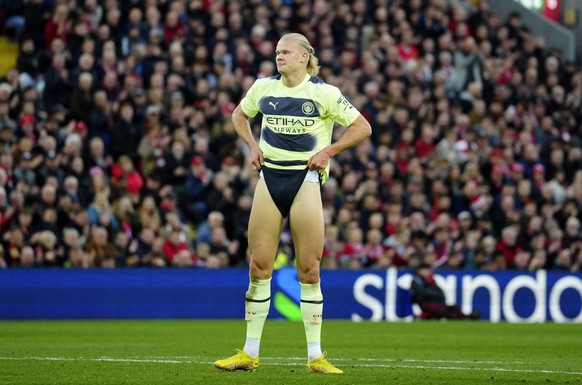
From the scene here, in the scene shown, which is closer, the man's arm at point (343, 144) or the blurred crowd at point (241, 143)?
the man's arm at point (343, 144)

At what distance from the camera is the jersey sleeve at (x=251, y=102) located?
11.0 m

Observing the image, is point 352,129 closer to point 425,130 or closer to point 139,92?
point 139,92

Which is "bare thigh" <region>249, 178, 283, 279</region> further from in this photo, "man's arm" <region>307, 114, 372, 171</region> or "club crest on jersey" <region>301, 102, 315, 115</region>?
"club crest on jersey" <region>301, 102, 315, 115</region>

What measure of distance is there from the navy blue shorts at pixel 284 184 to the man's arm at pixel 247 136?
147 millimetres

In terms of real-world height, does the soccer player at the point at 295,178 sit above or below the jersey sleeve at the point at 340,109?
below

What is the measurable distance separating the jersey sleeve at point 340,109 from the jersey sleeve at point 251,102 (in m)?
0.65

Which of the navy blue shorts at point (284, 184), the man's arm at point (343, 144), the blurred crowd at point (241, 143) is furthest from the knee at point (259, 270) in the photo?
the blurred crowd at point (241, 143)

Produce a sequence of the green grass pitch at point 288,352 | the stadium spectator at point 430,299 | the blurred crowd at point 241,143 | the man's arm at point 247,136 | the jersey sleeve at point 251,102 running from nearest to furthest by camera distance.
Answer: the green grass pitch at point 288,352 → the man's arm at point 247,136 → the jersey sleeve at point 251,102 → the blurred crowd at point 241,143 → the stadium spectator at point 430,299

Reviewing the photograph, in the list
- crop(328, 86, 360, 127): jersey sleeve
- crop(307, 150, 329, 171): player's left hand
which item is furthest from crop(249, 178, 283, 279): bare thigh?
crop(328, 86, 360, 127): jersey sleeve

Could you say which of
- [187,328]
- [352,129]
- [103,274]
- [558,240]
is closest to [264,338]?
[187,328]

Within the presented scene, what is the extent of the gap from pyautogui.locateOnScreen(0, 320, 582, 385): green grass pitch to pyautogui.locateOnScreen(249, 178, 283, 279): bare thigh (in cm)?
88

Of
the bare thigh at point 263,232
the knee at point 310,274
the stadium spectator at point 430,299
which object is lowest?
the stadium spectator at point 430,299

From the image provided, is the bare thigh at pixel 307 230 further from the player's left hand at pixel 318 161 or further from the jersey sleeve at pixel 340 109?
the jersey sleeve at pixel 340 109

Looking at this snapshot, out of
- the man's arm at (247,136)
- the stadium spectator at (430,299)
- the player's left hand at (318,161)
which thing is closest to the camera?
the player's left hand at (318,161)
